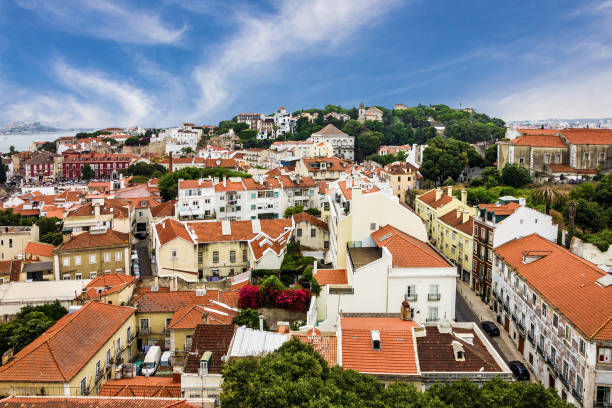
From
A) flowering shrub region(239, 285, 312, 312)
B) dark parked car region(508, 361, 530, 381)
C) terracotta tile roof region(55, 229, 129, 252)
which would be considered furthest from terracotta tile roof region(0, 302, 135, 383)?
dark parked car region(508, 361, 530, 381)

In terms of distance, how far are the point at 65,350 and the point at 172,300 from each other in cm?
920

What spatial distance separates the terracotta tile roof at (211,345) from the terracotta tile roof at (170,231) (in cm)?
2097

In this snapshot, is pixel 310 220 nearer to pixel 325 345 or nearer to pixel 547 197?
pixel 547 197

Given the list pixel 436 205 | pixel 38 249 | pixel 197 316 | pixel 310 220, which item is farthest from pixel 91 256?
pixel 436 205

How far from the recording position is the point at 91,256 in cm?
4291

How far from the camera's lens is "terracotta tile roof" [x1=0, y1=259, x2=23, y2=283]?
42.3m

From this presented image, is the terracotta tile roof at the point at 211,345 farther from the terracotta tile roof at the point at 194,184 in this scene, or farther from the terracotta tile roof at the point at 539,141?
the terracotta tile roof at the point at 539,141

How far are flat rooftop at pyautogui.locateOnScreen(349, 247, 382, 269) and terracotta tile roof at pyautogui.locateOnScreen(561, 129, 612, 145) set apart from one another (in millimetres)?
47792

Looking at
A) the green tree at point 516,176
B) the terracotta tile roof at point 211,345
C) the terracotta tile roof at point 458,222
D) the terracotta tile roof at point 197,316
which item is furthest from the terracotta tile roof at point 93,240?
the green tree at point 516,176

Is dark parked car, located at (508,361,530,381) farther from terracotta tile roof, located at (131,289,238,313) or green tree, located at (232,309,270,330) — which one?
terracotta tile roof, located at (131,289,238,313)

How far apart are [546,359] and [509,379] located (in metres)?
9.76

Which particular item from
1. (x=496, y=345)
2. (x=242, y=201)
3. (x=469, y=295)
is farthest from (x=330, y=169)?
(x=496, y=345)

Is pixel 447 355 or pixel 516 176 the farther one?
pixel 516 176

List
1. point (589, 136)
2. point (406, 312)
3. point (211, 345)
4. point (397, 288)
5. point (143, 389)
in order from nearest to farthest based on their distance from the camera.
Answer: point (143, 389), point (211, 345), point (406, 312), point (397, 288), point (589, 136)
